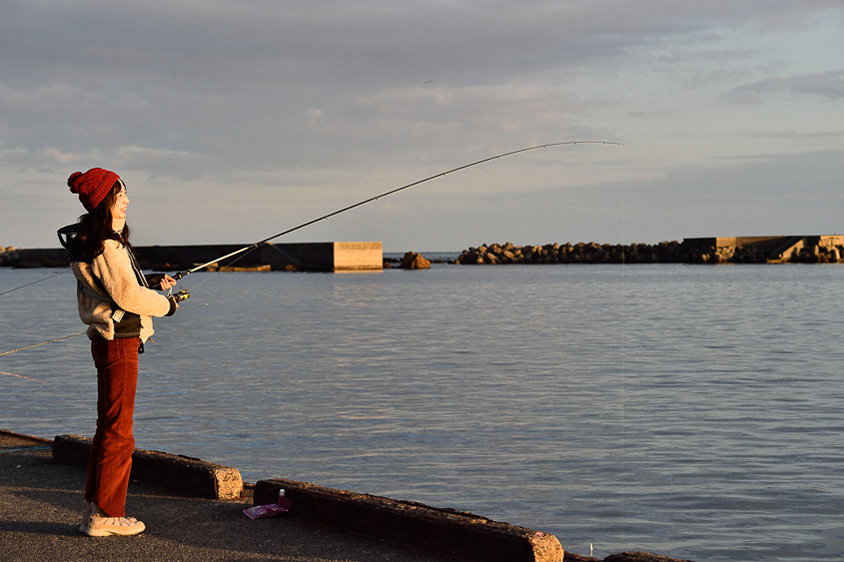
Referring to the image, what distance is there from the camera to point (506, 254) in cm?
11200

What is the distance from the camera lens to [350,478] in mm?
8047

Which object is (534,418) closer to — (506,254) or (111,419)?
(111,419)

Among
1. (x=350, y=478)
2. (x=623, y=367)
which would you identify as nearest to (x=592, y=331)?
(x=623, y=367)

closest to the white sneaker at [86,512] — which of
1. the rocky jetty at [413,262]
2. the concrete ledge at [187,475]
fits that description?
the concrete ledge at [187,475]

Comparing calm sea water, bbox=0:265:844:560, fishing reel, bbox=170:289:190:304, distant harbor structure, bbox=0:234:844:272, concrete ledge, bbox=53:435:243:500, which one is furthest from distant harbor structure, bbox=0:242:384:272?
fishing reel, bbox=170:289:190:304

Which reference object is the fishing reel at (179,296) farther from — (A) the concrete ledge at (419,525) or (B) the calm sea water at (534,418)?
(B) the calm sea water at (534,418)

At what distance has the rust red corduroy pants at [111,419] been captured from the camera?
14.4ft

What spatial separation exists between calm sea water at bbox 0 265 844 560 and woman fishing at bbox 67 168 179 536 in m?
3.15

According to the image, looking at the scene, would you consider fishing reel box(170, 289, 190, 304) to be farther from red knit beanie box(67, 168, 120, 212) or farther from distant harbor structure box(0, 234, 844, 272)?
distant harbor structure box(0, 234, 844, 272)

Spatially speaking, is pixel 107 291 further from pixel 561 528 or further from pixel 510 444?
pixel 510 444

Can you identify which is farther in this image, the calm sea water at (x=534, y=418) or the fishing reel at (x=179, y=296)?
the calm sea water at (x=534, y=418)

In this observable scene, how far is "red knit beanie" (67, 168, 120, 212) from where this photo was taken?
4340mm

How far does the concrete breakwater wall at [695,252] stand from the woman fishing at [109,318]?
98.4 meters

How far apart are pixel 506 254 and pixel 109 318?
355ft
